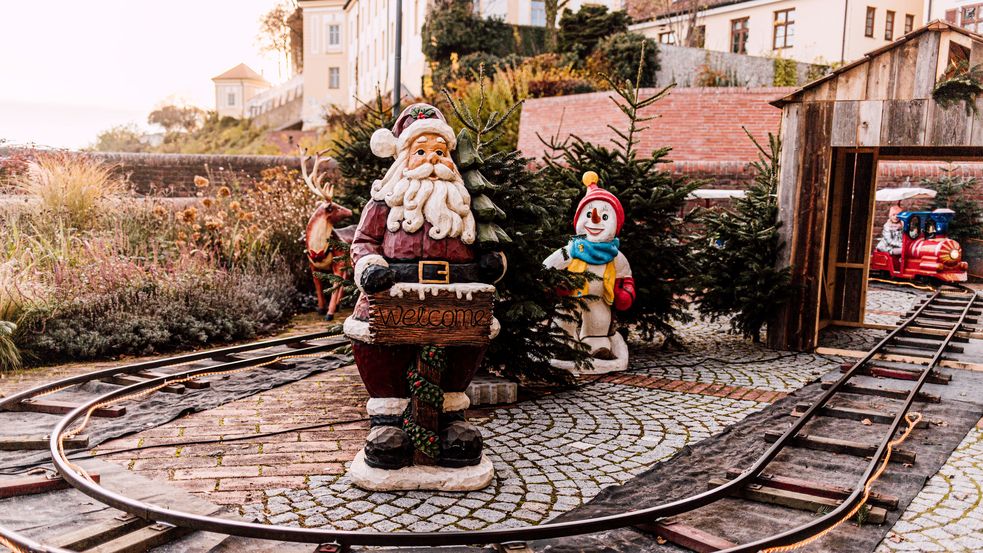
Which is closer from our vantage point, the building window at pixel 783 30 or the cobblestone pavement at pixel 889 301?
the cobblestone pavement at pixel 889 301

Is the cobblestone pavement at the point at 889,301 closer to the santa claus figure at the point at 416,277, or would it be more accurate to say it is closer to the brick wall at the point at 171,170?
the santa claus figure at the point at 416,277

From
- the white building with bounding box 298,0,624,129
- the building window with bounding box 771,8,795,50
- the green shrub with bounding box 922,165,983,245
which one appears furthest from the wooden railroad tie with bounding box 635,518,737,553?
the building window with bounding box 771,8,795,50

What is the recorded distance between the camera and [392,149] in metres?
5.14

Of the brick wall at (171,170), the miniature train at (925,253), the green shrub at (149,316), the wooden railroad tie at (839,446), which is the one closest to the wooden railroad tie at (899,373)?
the wooden railroad tie at (839,446)

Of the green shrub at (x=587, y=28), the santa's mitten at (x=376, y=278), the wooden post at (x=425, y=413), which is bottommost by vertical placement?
the wooden post at (x=425, y=413)

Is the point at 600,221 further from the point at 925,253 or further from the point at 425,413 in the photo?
the point at 925,253

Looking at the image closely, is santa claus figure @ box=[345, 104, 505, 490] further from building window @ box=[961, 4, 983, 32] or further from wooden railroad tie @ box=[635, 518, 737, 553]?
building window @ box=[961, 4, 983, 32]

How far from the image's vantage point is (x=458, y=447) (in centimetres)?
493

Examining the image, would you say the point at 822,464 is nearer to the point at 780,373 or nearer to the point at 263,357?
the point at 780,373

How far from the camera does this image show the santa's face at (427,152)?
195 inches

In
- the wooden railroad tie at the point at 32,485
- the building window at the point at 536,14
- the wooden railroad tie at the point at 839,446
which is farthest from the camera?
the building window at the point at 536,14

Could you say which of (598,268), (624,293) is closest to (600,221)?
(598,268)

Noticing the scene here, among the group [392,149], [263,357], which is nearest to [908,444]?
[392,149]

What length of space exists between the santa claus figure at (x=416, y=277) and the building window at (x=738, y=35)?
1332 inches
